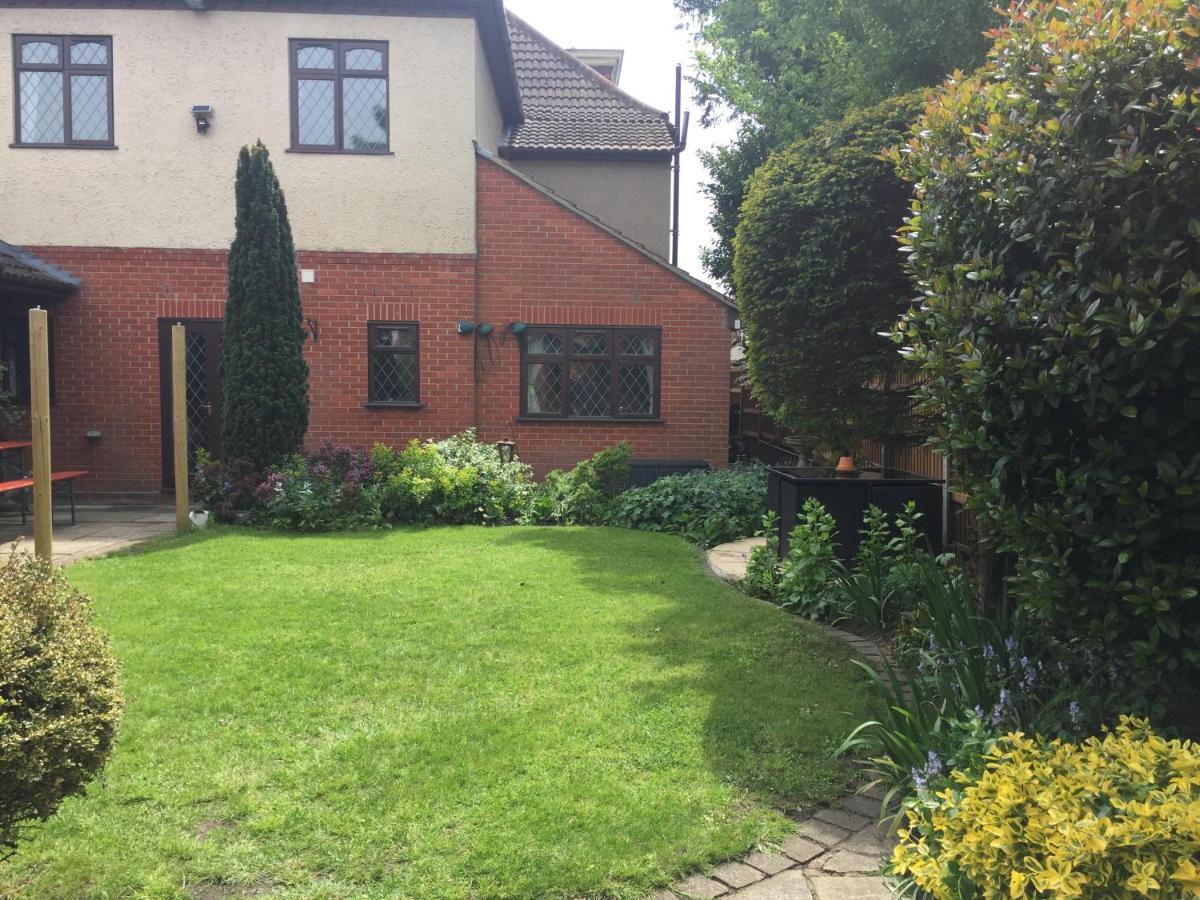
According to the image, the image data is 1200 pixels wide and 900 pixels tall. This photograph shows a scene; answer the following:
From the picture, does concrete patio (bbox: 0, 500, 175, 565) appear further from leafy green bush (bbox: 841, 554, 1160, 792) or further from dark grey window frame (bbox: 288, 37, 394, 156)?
leafy green bush (bbox: 841, 554, 1160, 792)

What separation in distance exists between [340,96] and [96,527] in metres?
6.39

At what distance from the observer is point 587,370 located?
12773 mm

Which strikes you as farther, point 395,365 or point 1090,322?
point 395,365

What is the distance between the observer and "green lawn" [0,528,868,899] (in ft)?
9.43

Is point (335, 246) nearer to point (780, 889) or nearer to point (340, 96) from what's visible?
point (340, 96)

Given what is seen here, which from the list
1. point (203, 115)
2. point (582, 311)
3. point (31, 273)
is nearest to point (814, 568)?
point (582, 311)

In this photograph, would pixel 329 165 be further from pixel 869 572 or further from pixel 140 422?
pixel 869 572

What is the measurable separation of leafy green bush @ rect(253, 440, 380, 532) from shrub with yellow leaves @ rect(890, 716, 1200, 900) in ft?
27.0

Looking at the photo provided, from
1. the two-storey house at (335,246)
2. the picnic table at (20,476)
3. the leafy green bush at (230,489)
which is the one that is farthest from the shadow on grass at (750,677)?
the picnic table at (20,476)

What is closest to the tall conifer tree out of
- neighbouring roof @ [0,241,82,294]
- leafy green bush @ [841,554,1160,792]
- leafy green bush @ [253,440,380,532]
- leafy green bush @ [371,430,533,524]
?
leafy green bush @ [253,440,380,532]

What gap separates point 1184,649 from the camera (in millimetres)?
2494

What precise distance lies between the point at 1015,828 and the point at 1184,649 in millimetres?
894

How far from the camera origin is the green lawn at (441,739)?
9.43 ft

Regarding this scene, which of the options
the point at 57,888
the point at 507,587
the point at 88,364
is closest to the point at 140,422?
the point at 88,364
